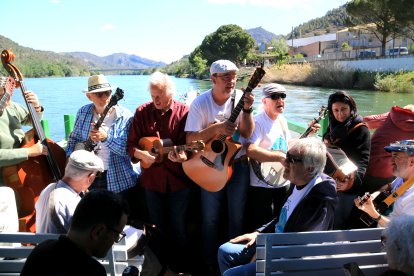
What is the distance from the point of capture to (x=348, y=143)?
123 inches

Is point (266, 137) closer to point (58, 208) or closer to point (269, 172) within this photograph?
point (269, 172)

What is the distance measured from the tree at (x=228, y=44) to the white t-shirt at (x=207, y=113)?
276 feet

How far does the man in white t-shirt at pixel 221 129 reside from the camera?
311 centimetres

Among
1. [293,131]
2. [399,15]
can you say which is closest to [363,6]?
[399,15]

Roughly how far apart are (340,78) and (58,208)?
39637 mm

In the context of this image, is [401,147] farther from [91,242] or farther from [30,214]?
[30,214]

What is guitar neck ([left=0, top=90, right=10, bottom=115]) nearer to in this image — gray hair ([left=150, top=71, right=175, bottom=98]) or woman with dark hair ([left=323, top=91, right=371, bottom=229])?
gray hair ([left=150, top=71, right=175, bottom=98])

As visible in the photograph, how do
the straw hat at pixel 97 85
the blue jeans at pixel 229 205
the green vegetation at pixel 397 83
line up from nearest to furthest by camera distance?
the blue jeans at pixel 229 205, the straw hat at pixel 97 85, the green vegetation at pixel 397 83

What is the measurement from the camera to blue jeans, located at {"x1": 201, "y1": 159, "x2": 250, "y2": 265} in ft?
10.6

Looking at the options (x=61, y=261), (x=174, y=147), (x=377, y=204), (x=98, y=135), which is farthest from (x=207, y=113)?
(x=61, y=261)

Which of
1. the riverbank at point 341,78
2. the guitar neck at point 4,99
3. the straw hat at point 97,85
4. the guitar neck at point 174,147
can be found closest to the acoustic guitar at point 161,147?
the guitar neck at point 174,147

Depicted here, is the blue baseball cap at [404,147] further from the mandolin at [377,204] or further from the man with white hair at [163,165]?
the man with white hair at [163,165]

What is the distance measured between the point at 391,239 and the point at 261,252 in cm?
69

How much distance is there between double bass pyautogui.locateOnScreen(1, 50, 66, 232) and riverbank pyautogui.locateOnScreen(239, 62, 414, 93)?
32.6 metres
